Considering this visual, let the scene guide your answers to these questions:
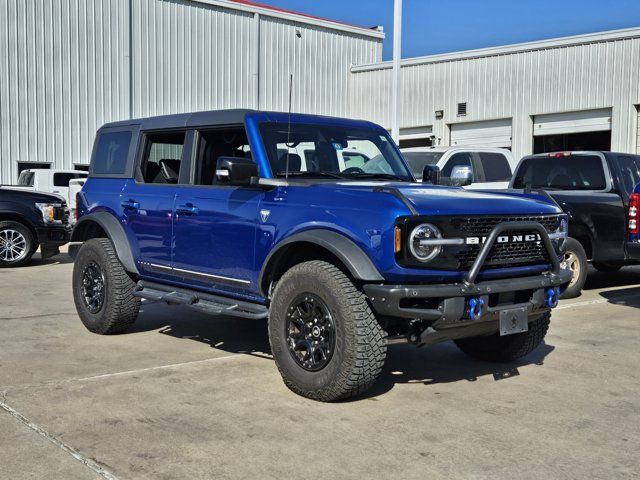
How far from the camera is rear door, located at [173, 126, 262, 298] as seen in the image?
523 cm

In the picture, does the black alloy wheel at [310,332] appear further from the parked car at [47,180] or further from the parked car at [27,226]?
the parked car at [47,180]

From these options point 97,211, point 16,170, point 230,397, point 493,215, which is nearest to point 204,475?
point 230,397

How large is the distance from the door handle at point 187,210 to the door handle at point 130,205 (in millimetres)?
635

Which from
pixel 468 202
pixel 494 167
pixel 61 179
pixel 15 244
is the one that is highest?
pixel 494 167

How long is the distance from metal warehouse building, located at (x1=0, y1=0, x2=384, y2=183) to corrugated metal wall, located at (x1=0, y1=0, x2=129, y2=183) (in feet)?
0.10

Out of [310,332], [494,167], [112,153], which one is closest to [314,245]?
[310,332]

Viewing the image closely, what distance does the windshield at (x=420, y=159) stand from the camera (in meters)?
11.7

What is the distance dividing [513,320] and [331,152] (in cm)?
200

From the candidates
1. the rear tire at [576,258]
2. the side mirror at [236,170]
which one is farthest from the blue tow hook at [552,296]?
the rear tire at [576,258]

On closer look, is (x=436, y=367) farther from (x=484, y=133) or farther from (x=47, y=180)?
(x=484, y=133)

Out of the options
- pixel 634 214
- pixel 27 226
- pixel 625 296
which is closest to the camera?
pixel 634 214

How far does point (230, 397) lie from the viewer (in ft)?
15.5

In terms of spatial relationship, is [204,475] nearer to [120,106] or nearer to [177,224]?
[177,224]

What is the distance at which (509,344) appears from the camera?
5.62 meters
